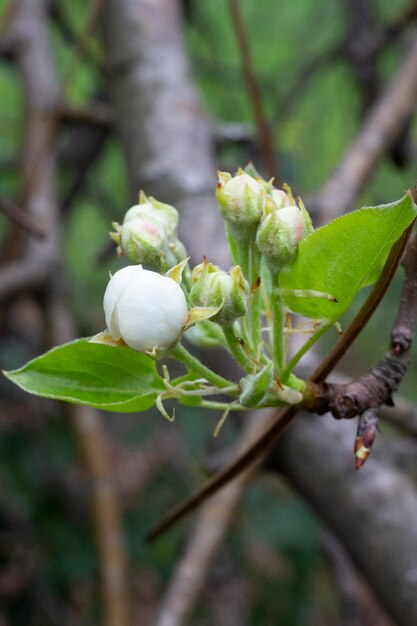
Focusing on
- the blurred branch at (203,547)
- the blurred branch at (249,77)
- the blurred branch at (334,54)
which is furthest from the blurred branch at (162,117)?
the blurred branch at (334,54)

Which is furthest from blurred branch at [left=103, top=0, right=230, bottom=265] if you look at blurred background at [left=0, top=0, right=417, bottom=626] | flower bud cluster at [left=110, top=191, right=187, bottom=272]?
flower bud cluster at [left=110, top=191, right=187, bottom=272]

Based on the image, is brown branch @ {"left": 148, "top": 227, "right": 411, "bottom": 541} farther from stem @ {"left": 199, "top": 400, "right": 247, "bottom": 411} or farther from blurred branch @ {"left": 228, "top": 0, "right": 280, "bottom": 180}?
blurred branch @ {"left": 228, "top": 0, "right": 280, "bottom": 180}

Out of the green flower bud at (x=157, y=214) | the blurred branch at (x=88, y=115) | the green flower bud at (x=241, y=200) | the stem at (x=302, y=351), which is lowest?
the blurred branch at (x=88, y=115)

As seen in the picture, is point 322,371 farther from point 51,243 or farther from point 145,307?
point 51,243

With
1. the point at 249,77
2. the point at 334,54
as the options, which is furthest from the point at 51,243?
the point at 334,54

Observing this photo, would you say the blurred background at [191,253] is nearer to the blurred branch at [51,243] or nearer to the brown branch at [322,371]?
the blurred branch at [51,243]
